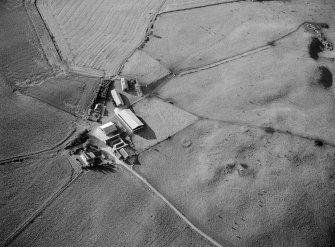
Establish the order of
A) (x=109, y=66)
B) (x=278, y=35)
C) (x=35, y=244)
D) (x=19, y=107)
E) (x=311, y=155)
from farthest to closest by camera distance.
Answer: (x=278, y=35) → (x=109, y=66) → (x=19, y=107) → (x=311, y=155) → (x=35, y=244)

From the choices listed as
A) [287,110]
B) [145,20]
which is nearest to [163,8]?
[145,20]

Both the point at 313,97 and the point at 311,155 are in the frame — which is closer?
the point at 311,155

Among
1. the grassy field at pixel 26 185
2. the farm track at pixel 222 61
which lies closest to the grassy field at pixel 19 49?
the grassy field at pixel 26 185

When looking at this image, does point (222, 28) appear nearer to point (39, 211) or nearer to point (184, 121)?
point (184, 121)

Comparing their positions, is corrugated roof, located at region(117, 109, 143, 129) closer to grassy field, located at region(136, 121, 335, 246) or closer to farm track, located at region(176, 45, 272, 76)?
grassy field, located at region(136, 121, 335, 246)

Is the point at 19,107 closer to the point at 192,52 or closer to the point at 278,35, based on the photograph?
the point at 192,52

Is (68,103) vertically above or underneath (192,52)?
above

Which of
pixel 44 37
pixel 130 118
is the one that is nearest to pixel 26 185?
pixel 130 118
